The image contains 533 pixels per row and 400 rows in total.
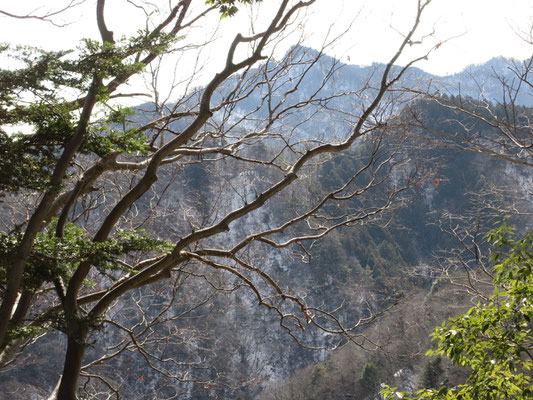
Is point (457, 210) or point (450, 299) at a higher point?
point (457, 210)

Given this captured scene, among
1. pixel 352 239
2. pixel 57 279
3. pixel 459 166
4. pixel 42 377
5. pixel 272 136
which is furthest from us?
pixel 459 166

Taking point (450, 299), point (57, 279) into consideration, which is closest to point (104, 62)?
point (57, 279)

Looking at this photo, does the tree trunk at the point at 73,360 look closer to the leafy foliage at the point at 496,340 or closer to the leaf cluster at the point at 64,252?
the leaf cluster at the point at 64,252

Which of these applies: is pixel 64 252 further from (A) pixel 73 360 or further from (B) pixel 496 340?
(B) pixel 496 340

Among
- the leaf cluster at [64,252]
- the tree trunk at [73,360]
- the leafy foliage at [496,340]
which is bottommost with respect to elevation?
the leafy foliage at [496,340]

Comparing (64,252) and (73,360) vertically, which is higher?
(64,252)

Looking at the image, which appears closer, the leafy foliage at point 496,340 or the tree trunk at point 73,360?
the leafy foliage at point 496,340

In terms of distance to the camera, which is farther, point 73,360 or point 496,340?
point 73,360

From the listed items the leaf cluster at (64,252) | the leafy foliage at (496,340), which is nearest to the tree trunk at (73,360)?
the leaf cluster at (64,252)

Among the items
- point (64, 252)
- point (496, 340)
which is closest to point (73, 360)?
point (64, 252)

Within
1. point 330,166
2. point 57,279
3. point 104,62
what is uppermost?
point 330,166

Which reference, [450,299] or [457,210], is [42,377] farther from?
[457,210]

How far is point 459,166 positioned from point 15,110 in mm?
39218

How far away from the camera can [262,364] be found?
30688mm
